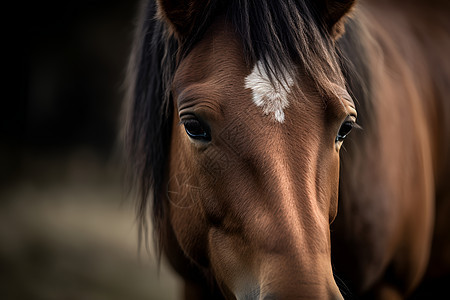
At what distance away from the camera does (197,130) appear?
1.41 metres

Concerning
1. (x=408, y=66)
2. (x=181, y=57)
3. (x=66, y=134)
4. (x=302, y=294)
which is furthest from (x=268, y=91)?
(x=66, y=134)

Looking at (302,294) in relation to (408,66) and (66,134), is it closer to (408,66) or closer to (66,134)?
(408,66)

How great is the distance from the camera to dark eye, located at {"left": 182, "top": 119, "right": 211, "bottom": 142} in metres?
1.39

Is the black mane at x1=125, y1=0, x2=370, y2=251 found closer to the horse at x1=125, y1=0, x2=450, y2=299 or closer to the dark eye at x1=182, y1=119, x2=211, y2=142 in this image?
the horse at x1=125, y1=0, x2=450, y2=299

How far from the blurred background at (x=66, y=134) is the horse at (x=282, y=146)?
12.2 feet

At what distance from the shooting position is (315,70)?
139 cm

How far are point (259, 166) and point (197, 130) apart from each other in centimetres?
27

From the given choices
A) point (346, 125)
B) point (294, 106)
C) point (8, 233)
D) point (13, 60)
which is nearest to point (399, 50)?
point (346, 125)

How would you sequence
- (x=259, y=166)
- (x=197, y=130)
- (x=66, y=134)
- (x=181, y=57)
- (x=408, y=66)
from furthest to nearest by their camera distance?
(x=66, y=134), (x=408, y=66), (x=181, y=57), (x=197, y=130), (x=259, y=166)

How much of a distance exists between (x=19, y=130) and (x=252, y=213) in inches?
261

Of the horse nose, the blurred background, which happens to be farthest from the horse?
the blurred background

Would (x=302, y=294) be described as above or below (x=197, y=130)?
below

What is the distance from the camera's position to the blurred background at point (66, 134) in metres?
5.71

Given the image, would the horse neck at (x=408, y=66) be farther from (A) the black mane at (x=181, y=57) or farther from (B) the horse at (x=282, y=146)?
(A) the black mane at (x=181, y=57)
